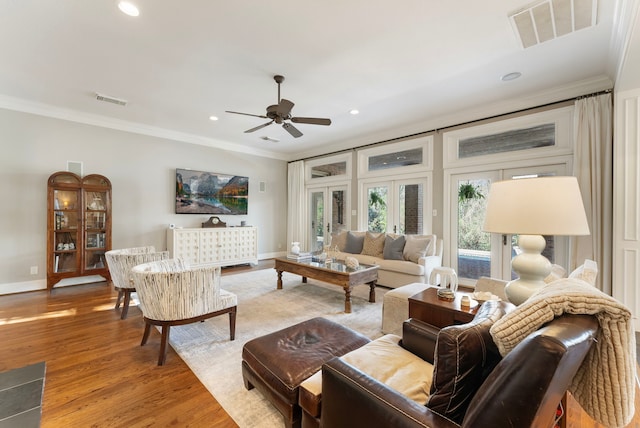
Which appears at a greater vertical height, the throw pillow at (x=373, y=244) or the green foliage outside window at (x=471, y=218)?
the green foliage outside window at (x=471, y=218)

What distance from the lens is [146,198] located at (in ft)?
17.3

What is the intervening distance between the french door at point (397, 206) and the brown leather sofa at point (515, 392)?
4330 millimetres

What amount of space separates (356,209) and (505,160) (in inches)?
116

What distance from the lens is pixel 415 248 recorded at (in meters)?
4.49

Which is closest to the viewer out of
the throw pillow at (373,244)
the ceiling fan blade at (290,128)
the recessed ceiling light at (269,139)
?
the ceiling fan blade at (290,128)

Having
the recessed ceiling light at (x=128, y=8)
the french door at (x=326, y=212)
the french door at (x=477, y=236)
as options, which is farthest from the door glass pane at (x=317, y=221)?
the recessed ceiling light at (x=128, y=8)

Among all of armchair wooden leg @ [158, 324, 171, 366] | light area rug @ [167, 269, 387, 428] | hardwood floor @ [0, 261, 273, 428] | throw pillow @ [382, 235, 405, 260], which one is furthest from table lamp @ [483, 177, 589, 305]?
throw pillow @ [382, 235, 405, 260]

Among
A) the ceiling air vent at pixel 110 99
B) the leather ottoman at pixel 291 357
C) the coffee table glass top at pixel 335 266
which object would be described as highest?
the ceiling air vent at pixel 110 99

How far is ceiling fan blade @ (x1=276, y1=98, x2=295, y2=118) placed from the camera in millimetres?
3118

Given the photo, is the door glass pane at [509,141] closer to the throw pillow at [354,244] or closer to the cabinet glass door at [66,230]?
the throw pillow at [354,244]

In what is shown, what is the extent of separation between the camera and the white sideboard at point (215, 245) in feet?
17.5

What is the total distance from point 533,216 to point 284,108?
266 cm

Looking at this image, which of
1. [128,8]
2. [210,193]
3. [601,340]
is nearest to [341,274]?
[601,340]

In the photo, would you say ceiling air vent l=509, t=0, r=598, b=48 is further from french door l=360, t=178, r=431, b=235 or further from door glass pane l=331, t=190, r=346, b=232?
door glass pane l=331, t=190, r=346, b=232
